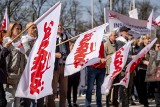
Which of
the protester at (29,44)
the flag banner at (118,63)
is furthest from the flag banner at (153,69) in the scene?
the protester at (29,44)

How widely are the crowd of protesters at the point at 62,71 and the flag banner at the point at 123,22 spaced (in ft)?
3.91

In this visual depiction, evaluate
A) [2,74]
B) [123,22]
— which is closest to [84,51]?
[2,74]

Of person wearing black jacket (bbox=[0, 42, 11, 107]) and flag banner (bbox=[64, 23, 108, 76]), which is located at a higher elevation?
flag banner (bbox=[64, 23, 108, 76])

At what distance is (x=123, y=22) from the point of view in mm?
11516

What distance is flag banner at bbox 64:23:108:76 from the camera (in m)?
6.77

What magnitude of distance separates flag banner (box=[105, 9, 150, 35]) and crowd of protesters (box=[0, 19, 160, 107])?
1192 millimetres

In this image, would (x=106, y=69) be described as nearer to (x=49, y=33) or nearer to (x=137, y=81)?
(x=137, y=81)

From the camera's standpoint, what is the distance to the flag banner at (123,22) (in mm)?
10852

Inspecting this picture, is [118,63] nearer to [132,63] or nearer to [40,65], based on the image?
[132,63]

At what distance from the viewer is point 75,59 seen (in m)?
6.83

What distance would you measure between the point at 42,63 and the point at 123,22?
6.15 meters

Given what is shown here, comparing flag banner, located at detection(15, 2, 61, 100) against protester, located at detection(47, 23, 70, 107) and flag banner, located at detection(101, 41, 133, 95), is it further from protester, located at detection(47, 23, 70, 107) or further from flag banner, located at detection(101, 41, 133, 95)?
flag banner, located at detection(101, 41, 133, 95)

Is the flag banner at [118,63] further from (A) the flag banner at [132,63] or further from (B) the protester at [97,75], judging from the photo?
(B) the protester at [97,75]

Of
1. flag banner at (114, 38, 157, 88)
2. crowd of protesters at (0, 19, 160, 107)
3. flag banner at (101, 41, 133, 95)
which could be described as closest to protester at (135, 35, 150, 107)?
crowd of protesters at (0, 19, 160, 107)
